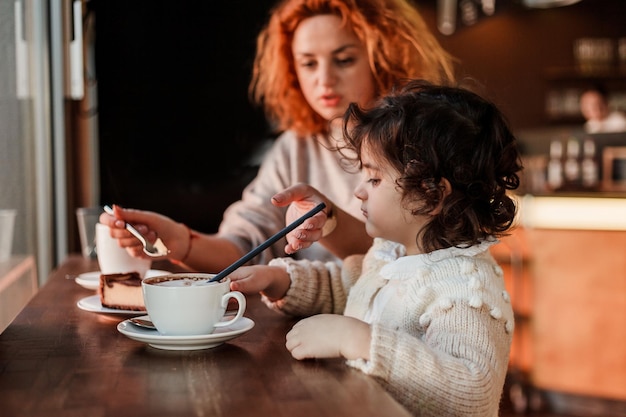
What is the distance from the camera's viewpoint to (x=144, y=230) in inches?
55.6

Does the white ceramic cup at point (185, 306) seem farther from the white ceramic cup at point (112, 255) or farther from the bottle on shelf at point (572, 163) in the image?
the bottle on shelf at point (572, 163)

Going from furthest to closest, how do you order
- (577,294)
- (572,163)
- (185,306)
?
1. (572,163)
2. (577,294)
3. (185,306)

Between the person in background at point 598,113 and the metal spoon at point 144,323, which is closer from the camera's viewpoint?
the metal spoon at point 144,323

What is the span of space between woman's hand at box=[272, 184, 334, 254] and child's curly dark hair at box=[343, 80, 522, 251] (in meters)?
0.14

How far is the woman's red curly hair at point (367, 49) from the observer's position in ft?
6.08

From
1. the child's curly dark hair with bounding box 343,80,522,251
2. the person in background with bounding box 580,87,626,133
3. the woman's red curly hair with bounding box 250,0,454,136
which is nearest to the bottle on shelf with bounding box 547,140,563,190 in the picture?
the person in background with bounding box 580,87,626,133

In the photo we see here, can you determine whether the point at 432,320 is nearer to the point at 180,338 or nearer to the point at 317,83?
the point at 180,338

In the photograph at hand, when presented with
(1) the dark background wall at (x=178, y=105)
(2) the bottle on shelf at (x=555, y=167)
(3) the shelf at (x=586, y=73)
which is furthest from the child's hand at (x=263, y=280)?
(3) the shelf at (x=586, y=73)

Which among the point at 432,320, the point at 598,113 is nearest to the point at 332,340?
the point at 432,320

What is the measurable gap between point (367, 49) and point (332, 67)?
0.31ft

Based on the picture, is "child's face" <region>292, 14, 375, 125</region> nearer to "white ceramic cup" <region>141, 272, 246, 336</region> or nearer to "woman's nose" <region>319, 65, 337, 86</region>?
"woman's nose" <region>319, 65, 337, 86</region>

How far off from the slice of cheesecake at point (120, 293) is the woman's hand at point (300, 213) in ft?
0.73

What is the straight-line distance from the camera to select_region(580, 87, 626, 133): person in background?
595 cm

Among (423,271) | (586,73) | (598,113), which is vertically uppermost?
(586,73)
